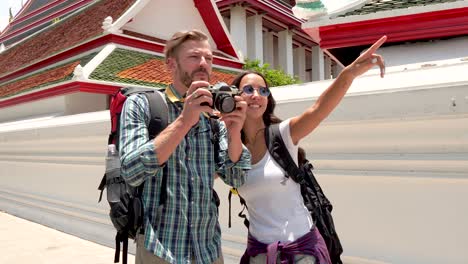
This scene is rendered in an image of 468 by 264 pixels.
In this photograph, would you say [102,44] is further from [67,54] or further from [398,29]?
[398,29]

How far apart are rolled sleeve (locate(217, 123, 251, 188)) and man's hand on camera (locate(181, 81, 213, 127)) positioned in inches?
11.9

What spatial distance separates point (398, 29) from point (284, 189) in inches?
128

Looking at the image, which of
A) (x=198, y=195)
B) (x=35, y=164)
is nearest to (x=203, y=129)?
(x=198, y=195)

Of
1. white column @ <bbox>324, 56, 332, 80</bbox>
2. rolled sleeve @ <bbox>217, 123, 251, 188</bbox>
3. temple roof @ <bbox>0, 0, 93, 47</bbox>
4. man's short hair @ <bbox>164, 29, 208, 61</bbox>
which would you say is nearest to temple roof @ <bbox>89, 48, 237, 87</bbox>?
rolled sleeve @ <bbox>217, 123, 251, 188</bbox>

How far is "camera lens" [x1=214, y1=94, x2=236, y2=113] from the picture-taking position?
133 cm

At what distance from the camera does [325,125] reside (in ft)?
8.10

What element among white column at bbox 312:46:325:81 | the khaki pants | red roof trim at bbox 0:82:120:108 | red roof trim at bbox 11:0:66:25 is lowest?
Answer: the khaki pants

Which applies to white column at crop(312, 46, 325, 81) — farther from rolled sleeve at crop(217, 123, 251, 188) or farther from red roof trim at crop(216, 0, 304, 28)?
rolled sleeve at crop(217, 123, 251, 188)

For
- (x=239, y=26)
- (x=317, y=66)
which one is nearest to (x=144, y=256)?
(x=239, y=26)

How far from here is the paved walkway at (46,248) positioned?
3734 mm

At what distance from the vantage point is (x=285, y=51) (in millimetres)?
21344

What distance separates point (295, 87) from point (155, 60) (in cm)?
604

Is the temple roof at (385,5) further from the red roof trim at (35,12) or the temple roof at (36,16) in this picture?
the red roof trim at (35,12)

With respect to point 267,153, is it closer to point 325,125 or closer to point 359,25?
point 325,125
